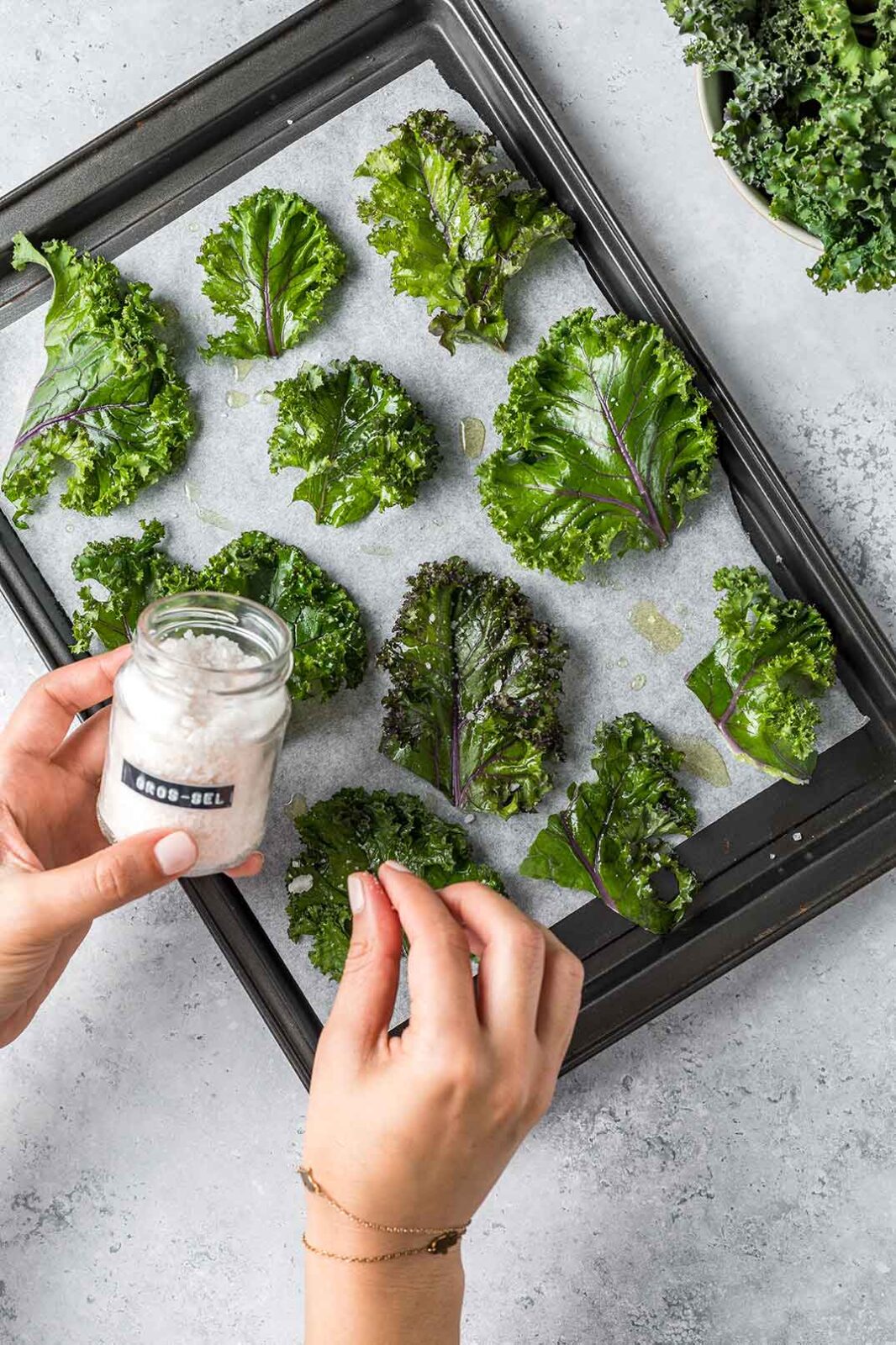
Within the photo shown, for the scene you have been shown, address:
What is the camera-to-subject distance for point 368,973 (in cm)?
142

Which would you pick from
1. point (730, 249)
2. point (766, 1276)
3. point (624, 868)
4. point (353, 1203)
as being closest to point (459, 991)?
point (353, 1203)

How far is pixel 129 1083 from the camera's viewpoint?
212 cm

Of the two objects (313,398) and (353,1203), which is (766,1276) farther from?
(313,398)

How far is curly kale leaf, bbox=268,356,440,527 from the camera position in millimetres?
1978

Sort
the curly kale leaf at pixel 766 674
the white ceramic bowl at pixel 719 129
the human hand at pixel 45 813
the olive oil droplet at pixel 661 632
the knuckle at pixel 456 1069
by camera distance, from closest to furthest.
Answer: the knuckle at pixel 456 1069 → the human hand at pixel 45 813 → the white ceramic bowl at pixel 719 129 → the curly kale leaf at pixel 766 674 → the olive oil droplet at pixel 661 632

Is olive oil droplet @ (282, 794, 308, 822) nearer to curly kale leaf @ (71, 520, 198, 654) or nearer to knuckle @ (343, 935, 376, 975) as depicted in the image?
curly kale leaf @ (71, 520, 198, 654)

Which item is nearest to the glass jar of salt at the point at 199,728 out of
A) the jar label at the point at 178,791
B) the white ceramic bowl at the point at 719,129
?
the jar label at the point at 178,791

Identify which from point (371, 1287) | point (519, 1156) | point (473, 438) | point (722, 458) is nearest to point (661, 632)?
point (722, 458)

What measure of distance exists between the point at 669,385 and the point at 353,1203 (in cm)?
139

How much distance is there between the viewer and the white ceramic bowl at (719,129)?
1.76m

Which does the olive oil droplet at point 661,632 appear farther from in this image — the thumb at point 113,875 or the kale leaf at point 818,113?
the thumb at point 113,875

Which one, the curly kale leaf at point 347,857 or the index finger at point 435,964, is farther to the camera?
the curly kale leaf at point 347,857

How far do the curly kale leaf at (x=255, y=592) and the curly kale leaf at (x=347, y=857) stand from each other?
0.22 m

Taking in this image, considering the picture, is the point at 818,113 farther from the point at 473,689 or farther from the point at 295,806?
the point at 295,806
